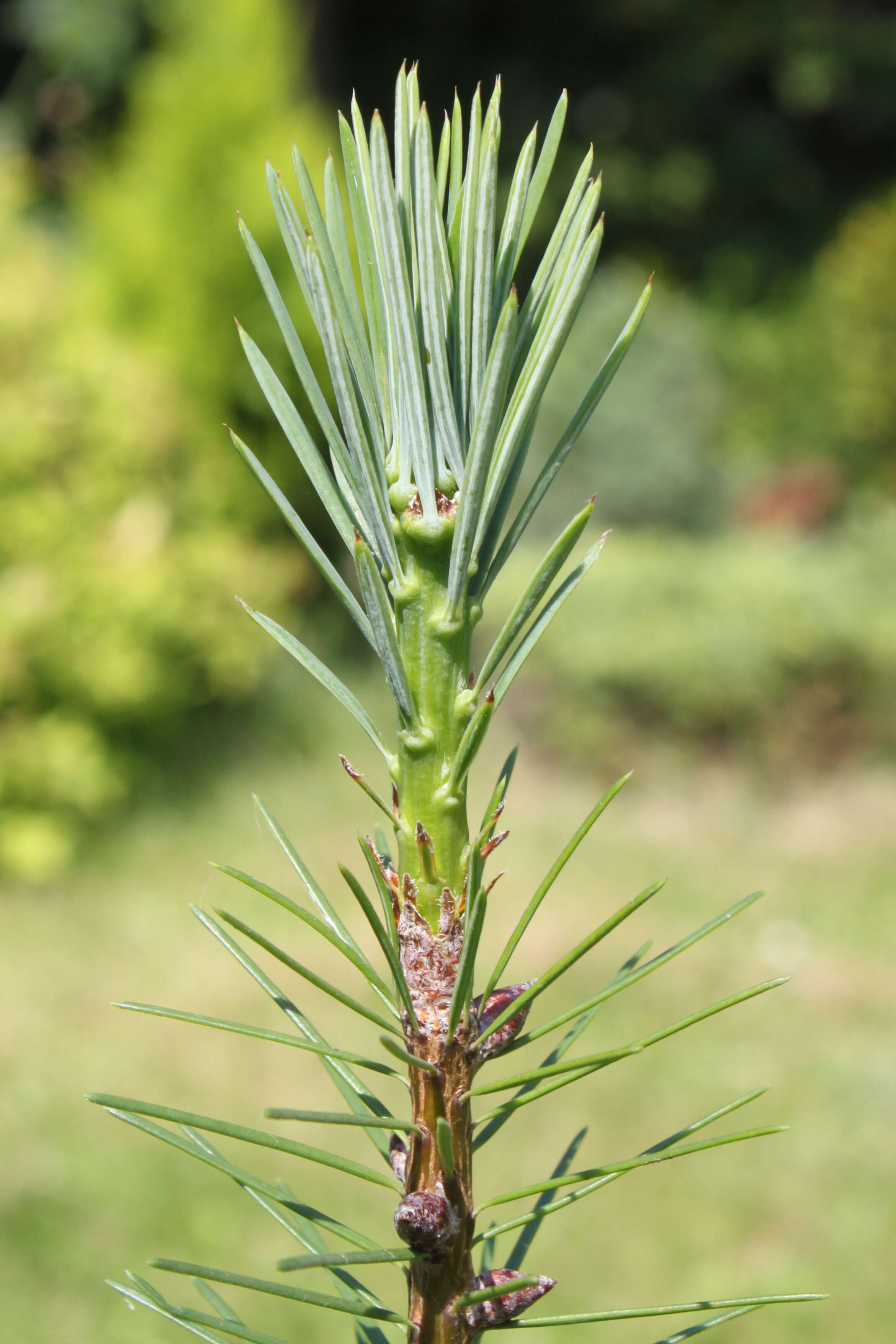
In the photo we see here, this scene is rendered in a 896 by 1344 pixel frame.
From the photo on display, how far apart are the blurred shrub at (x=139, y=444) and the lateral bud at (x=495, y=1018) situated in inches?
179

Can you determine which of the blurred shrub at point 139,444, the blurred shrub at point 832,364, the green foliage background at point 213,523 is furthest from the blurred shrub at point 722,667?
the blurred shrub at point 832,364

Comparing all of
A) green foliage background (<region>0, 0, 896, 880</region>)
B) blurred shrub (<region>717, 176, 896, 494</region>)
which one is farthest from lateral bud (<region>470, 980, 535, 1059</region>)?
blurred shrub (<region>717, 176, 896, 494</region>)

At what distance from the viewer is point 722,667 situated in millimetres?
5250

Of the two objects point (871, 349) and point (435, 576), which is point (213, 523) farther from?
point (871, 349)

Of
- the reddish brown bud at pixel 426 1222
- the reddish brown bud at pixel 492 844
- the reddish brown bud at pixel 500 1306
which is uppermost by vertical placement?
Answer: the reddish brown bud at pixel 492 844

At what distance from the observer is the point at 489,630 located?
241 inches

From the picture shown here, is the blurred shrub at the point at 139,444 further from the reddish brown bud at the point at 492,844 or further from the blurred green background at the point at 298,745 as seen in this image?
the reddish brown bud at the point at 492,844

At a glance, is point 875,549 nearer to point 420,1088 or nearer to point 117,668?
point 117,668

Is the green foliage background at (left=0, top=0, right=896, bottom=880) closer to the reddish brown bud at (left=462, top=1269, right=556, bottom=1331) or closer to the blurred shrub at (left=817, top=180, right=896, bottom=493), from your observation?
the blurred shrub at (left=817, top=180, right=896, bottom=493)

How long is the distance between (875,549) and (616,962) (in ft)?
10.6

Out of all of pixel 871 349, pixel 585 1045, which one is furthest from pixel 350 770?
pixel 871 349

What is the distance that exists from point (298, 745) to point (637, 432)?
3538 millimetres

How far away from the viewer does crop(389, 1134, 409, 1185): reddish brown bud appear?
53cm

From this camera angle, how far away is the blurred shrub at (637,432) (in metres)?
8.11
